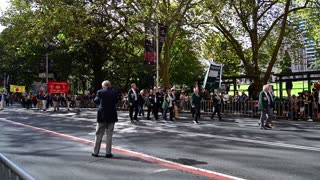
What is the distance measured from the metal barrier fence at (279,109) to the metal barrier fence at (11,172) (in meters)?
16.1

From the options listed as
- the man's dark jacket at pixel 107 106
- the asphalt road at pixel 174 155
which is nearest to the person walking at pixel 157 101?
the asphalt road at pixel 174 155

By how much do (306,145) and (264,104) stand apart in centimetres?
436

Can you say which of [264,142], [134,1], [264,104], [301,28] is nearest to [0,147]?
[264,142]

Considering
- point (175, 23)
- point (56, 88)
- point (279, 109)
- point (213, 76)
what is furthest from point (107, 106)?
point (56, 88)

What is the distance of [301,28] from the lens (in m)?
30.3

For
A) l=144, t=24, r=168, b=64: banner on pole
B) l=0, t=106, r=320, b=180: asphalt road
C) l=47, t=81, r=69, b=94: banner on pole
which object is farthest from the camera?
l=47, t=81, r=69, b=94: banner on pole

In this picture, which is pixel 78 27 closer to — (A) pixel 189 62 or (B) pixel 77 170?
(B) pixel 77 170

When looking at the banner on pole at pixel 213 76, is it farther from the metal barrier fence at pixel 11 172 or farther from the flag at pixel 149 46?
the metal barrier fence at pixel 11 172

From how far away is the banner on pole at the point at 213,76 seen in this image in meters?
21.8

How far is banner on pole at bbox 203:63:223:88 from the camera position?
21844mm

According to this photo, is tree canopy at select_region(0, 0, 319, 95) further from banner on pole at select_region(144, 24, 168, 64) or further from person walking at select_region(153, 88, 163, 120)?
person walking at select_region(153, 88, 163, 120)

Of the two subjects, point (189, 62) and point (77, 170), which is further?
point (189, 62)

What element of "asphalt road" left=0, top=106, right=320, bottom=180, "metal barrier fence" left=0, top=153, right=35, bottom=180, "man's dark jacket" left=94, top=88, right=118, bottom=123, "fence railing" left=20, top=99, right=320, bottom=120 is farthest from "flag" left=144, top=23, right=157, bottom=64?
"metal barrier fence" left=0, top=153, right=35, bottom=180

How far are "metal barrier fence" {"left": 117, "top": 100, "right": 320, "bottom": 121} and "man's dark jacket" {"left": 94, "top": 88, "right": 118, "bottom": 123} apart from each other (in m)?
11.8
